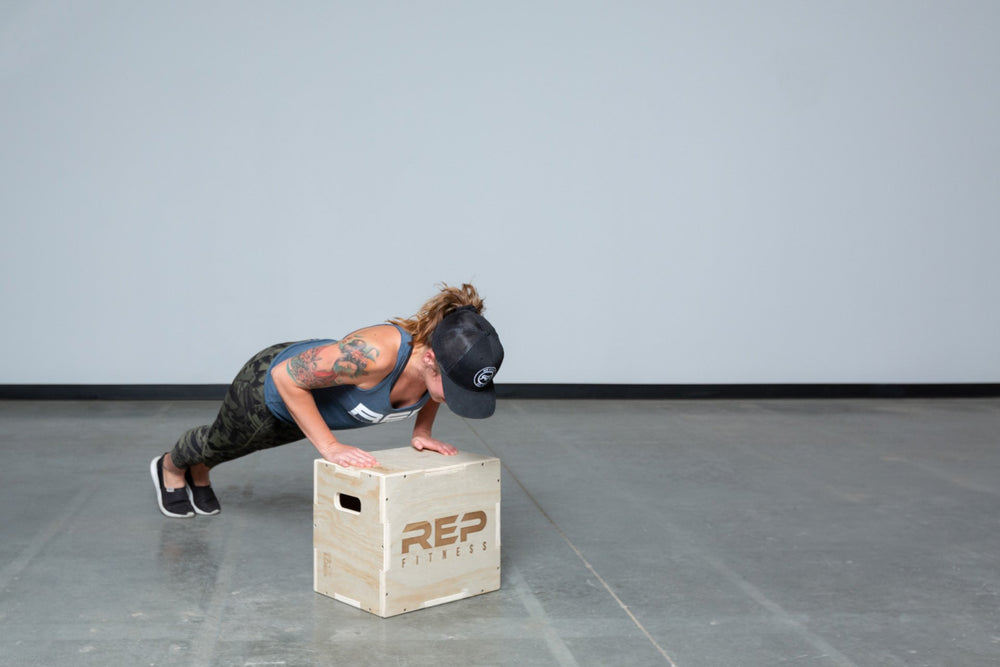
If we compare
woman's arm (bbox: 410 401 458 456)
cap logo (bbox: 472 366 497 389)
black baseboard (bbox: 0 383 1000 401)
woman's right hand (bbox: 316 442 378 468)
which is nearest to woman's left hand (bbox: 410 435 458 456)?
woman's arm (bbox: 410 401 458 456)

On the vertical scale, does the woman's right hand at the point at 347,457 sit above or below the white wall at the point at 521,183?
below

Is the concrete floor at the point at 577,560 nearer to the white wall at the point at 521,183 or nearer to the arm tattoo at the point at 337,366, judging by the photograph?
the arm tattoo at the point at 337,366

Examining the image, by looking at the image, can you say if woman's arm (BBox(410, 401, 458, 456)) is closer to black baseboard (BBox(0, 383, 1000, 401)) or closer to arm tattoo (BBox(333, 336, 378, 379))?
arm tattoo (BBox(333, 336, 378, 379))

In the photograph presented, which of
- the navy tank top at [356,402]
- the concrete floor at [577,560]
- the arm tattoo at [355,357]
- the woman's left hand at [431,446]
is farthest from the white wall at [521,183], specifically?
the arm tattoo at [355,357]

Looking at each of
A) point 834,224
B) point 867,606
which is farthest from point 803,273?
→ point 867,606

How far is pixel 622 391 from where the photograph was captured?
19.4 ft

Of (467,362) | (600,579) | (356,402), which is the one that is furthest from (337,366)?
(600,579)

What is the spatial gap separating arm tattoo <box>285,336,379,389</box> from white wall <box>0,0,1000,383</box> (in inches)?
134

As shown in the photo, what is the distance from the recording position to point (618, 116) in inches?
230

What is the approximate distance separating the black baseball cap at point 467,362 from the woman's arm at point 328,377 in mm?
184

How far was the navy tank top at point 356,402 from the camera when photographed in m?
2.32

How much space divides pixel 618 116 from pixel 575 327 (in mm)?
1306

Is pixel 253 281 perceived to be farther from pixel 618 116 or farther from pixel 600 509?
pixel 600 509

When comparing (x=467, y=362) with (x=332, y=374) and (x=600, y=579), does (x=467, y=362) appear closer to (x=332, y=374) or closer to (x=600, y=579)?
(x=332, y=374)
